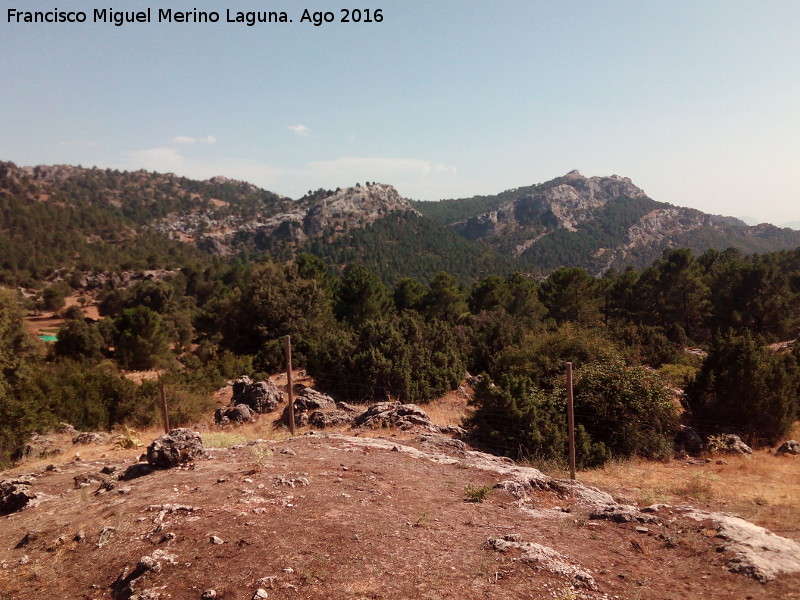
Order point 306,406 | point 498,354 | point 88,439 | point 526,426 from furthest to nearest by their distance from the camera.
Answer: point 498,354, point 306,406, point 88,439, point 526,426

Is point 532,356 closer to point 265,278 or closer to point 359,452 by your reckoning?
point 359,452

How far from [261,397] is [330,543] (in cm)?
1065

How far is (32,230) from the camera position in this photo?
271ft

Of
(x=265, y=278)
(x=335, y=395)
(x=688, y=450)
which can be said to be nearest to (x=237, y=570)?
(x=688, y=450)

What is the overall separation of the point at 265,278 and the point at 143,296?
33638 millimetres

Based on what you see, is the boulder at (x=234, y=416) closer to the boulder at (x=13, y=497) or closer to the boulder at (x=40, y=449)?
the boulder at (x=40, y=449)

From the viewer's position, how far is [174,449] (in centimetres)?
804

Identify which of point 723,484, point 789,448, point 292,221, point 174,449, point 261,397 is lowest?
point 789,448

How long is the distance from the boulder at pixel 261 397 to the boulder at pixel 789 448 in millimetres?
14155

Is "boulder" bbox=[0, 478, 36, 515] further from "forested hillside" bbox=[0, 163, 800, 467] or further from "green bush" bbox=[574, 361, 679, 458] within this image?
"green bush" bbox=[574, 361, 679, 458]

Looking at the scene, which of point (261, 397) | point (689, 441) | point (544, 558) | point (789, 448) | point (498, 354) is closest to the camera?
point (544, 558)

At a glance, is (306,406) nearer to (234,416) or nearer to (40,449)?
(234,416)

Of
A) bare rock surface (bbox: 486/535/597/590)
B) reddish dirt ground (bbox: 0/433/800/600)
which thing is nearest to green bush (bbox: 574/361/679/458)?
reddish dirt ground (bbox: 0/433/800/600)

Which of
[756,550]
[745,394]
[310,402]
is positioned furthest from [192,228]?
[756,550]
